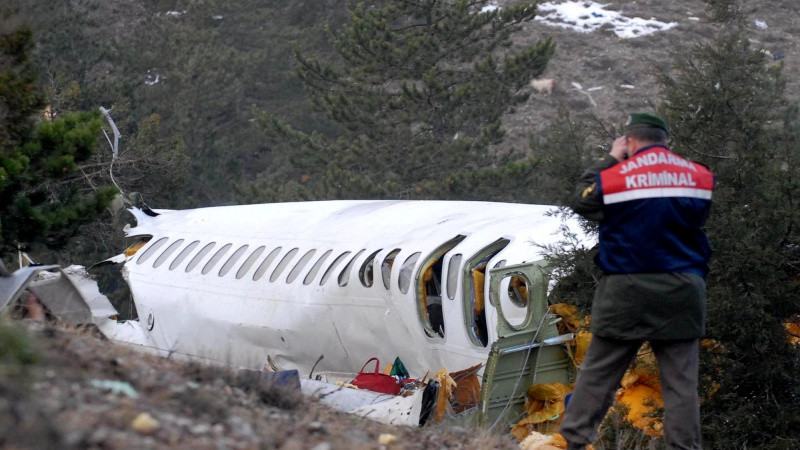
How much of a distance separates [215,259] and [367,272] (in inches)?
139

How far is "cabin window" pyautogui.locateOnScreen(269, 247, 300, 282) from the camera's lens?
13.3 meters

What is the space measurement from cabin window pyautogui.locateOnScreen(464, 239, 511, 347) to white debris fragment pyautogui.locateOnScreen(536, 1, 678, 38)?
40.4 meters

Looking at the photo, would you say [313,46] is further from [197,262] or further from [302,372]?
[302,372]

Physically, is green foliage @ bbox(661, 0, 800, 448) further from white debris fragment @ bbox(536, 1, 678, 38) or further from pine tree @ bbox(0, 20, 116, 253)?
white debris fragment @ bbox(536, 1, 678, 38)

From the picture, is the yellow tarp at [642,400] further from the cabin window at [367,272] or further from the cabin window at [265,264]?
the cabin window at [265,264]

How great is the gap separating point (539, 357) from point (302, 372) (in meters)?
4.06

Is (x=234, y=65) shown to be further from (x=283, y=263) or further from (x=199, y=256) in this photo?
(x=283, y=263)

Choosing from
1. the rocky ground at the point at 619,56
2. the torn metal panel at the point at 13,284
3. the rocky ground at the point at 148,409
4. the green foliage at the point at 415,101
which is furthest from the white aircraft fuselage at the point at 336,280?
the rocky ground at the point at 619,56

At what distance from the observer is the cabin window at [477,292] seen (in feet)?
34.3

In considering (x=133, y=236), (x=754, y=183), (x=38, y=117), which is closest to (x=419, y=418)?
(x=754, y=183)

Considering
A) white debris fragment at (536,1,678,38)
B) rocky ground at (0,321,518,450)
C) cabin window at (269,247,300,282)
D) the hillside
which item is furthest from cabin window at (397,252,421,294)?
white debris fragment at (536,1,678,38)

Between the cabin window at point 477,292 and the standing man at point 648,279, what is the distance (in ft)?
14.6

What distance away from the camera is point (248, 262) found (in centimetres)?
1407

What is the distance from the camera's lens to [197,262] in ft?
49.2
